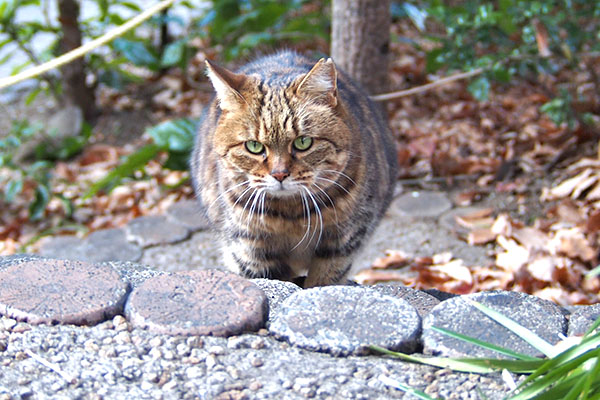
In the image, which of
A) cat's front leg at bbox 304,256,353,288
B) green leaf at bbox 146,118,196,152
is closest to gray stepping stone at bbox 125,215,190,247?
green leaf at bbox 146,118,196,152

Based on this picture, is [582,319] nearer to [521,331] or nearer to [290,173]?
[521,331]

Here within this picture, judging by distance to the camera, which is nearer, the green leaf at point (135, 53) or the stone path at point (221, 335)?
the stone path at point (221, 335)

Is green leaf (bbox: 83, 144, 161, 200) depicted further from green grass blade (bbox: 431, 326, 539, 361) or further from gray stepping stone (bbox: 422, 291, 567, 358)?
green grass blade (bbox: 431, 326, 539, 361)

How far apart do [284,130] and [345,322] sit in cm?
81

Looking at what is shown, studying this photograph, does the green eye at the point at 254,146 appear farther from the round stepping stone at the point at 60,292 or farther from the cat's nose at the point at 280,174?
the round stepping stone at the point at 60,292

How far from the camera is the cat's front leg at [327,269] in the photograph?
102 inches

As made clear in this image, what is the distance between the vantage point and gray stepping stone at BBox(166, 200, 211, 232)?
4.16 meters

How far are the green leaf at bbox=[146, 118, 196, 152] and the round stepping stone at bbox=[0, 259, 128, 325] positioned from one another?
2.42 metres

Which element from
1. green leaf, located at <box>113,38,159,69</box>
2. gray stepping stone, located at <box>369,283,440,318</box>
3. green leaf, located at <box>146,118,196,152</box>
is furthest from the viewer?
green leaf, located at <box>113,38,159,69</box>

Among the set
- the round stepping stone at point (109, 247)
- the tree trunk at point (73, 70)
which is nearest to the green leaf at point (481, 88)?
the round stepping stone at point (109, 247)

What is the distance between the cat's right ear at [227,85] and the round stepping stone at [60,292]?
73 centimetres

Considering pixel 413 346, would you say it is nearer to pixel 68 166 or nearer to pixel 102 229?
pixel 102 229

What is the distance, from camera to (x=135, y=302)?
1777 mm

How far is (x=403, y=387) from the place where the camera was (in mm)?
1474
